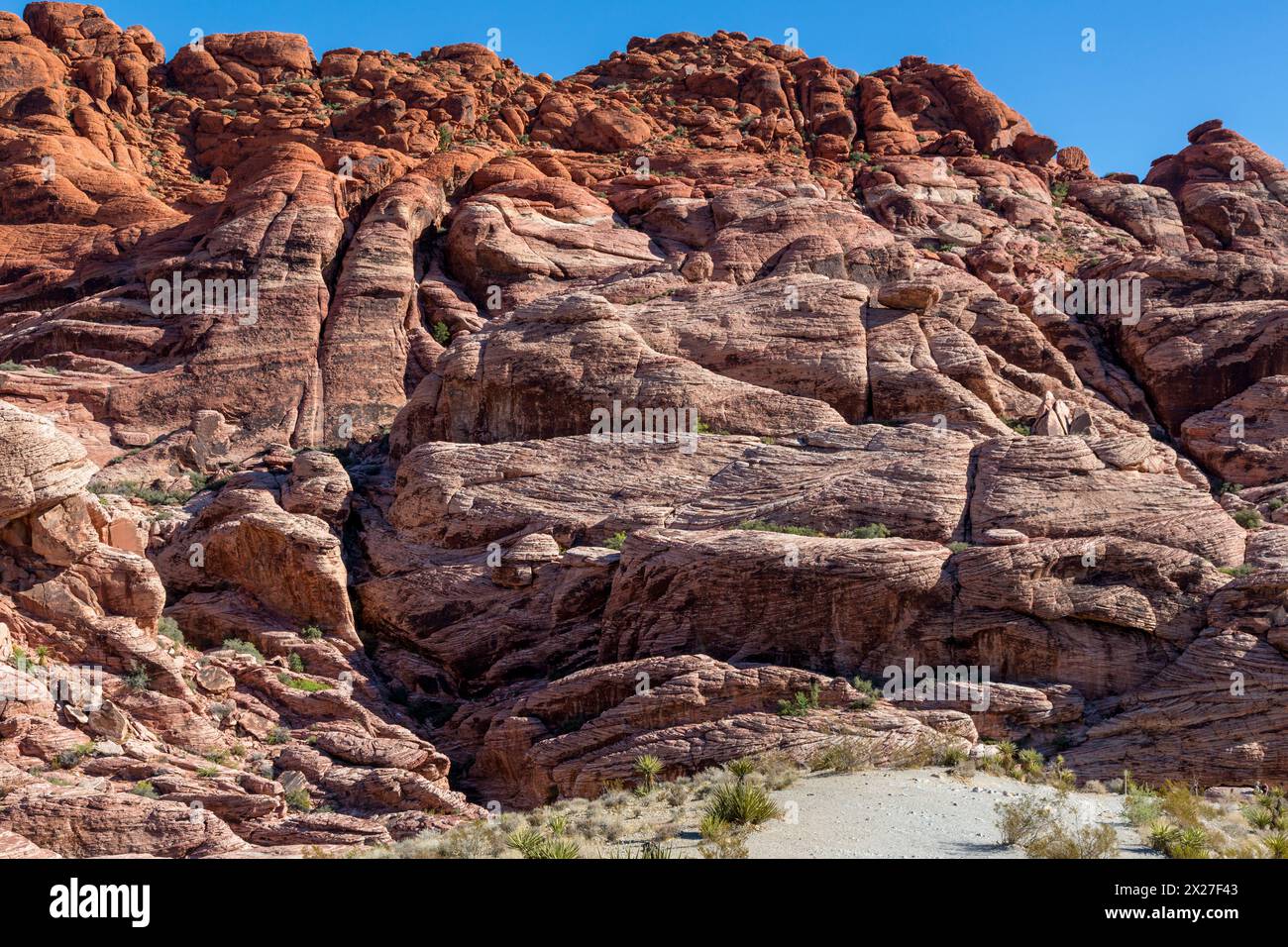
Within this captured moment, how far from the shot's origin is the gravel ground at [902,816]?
1368 cm

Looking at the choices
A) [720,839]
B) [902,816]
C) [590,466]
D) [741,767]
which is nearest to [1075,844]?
[902,816]

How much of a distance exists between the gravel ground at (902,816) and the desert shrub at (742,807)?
19cm

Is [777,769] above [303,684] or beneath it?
beneath

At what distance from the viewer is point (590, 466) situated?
96.1 ft

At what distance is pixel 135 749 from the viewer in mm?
18344

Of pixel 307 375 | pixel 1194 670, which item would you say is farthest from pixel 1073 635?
pixel 307 375

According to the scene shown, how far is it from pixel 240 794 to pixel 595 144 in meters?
46.7

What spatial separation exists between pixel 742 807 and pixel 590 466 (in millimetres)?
15530

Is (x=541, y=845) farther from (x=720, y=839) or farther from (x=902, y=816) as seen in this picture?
(x=902, y=816)

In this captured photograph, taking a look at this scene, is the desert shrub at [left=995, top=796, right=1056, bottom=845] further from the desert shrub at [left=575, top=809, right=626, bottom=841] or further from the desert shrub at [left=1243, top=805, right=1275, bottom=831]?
the desert shrub at [left=575, top=809, right=626, bottom=841]

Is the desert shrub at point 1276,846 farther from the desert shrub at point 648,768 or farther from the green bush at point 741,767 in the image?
the desert shrub at point 648,768

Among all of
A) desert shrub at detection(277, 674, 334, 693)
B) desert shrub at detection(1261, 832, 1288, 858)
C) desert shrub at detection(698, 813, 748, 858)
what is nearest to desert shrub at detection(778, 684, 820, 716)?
desert shrub at detection(698, 813, 748, 858)

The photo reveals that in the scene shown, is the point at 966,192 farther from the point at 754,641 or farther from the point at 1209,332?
the point at 754,641

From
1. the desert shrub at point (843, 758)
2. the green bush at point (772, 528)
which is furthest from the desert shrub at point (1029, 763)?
the green bush at point (772, 528)
